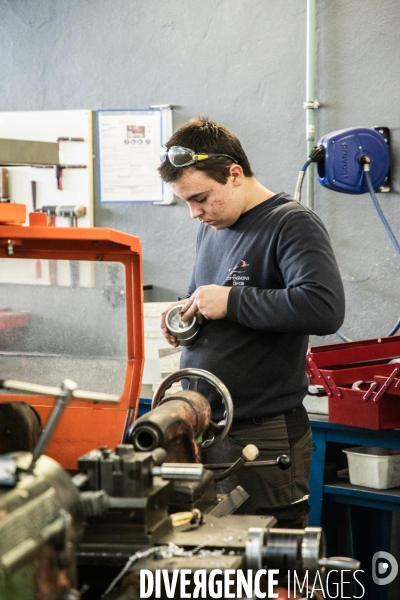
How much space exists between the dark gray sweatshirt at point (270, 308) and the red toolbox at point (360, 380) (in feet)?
1.52

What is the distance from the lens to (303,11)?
298 cm

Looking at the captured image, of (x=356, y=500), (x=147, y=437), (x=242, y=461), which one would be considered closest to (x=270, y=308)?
(x=242, y=461)

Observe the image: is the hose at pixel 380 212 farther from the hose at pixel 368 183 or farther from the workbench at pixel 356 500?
the workbench at pixel 356 500

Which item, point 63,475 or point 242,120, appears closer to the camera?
point 63,475

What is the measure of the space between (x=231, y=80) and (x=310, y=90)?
1.19 ft

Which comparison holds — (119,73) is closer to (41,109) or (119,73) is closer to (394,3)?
(41,109)

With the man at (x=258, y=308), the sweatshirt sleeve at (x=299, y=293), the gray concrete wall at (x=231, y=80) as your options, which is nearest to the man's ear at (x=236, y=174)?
the man at (x=258, y=308)

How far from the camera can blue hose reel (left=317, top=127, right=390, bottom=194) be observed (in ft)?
8.69

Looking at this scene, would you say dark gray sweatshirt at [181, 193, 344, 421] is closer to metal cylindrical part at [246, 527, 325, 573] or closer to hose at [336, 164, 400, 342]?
metal cylindrical part at [246, 527, 325, 573]

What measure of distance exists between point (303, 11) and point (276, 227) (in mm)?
1499

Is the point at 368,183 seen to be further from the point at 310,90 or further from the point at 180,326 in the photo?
the point at 180,326

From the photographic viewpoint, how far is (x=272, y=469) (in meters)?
1.77

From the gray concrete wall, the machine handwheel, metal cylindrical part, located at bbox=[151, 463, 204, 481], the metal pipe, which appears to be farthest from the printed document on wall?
metal cylindrical part, located at bbox=[151, 463, 204, 481]

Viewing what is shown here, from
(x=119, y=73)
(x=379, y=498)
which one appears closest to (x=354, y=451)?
(x=379, y=498)
